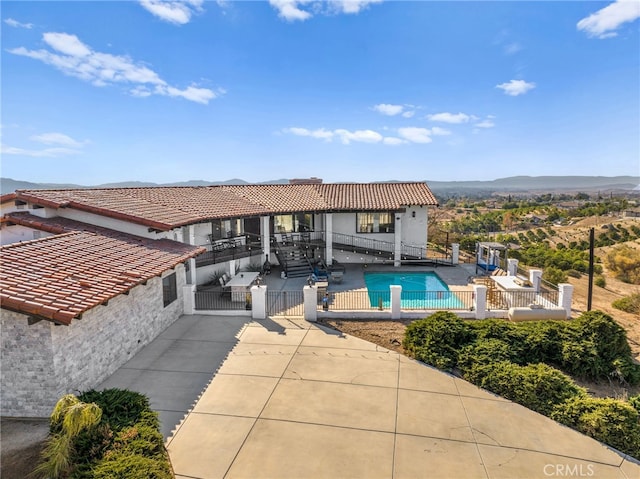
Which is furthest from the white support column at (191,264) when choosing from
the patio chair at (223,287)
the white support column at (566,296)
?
the white support column at (566,296)

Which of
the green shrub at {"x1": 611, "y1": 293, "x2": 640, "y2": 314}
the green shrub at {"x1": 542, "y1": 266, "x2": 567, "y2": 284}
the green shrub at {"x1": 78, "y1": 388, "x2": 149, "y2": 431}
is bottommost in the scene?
the green shrub at {"x1": 611, "y1": 293, "x2": 640, "y2": 314}

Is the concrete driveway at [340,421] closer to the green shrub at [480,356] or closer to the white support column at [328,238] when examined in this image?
the green shrub at [480,356]

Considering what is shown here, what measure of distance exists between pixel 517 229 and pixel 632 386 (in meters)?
52.9

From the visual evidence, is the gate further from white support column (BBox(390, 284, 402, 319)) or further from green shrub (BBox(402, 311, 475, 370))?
green shrub (BBox(402, 311, 475, 370))

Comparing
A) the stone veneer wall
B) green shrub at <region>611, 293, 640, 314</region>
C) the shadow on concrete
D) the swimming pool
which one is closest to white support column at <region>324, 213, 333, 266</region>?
the swimming pool

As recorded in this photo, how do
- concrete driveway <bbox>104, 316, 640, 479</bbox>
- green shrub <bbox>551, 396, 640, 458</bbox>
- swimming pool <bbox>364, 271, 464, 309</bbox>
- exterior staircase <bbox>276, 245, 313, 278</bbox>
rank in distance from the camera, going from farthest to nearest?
exterior staircase <bbox>276, 245, 313, 278</bbox>, swimming pool <bbox>364, 271, 464, 309</bbox>, green shrub <bbox>551, 396, 640, 458</bbox>, concrete driveway <bbox>104, 316, 640, 479</bbox>

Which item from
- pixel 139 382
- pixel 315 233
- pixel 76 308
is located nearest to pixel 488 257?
pixel 315 233

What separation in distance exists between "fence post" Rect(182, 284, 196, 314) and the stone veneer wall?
4.59 meters

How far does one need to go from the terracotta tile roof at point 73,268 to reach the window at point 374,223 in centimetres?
1353

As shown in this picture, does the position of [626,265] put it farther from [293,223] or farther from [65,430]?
[65,430]

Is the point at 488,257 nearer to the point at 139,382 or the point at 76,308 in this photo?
the point at 139,382

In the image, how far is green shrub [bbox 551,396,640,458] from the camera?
841cm

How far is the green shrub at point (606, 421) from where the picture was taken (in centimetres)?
841

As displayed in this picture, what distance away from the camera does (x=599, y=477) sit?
24.4ft
